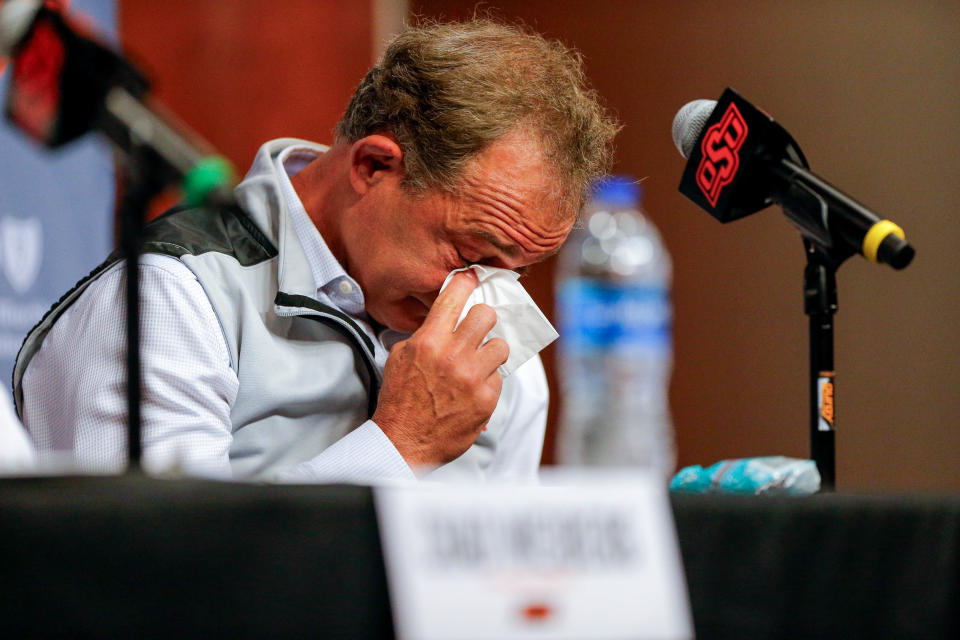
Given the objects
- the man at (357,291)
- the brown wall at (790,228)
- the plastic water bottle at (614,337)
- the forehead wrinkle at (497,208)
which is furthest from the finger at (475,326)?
the plastic water bottle at (614,337)

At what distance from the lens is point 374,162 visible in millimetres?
1309

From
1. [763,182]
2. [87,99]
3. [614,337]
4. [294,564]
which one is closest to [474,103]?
[763,182]

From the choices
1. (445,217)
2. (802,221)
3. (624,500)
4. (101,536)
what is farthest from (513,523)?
(445,217)

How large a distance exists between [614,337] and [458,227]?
14.0 feet

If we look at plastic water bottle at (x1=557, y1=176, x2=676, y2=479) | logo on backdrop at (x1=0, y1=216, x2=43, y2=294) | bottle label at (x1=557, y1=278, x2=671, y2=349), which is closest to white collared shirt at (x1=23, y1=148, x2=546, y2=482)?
logo on backdrop at (x1=0, y1=216, x2=43, y2=294)

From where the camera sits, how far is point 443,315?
121cm

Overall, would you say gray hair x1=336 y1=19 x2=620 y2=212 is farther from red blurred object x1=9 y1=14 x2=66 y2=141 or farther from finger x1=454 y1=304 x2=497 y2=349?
red blurred object x1=9 y1=14 x2=66 y2=141

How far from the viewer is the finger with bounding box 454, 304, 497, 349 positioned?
1.20 m

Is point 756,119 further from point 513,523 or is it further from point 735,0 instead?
point 735,0

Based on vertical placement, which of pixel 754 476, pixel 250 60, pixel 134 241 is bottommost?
pixel 754 476

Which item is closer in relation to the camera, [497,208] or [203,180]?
[203,180]

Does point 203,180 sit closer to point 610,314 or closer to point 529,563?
point 529,563

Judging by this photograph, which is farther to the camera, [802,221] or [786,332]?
[786,332]

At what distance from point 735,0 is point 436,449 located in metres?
3.22
